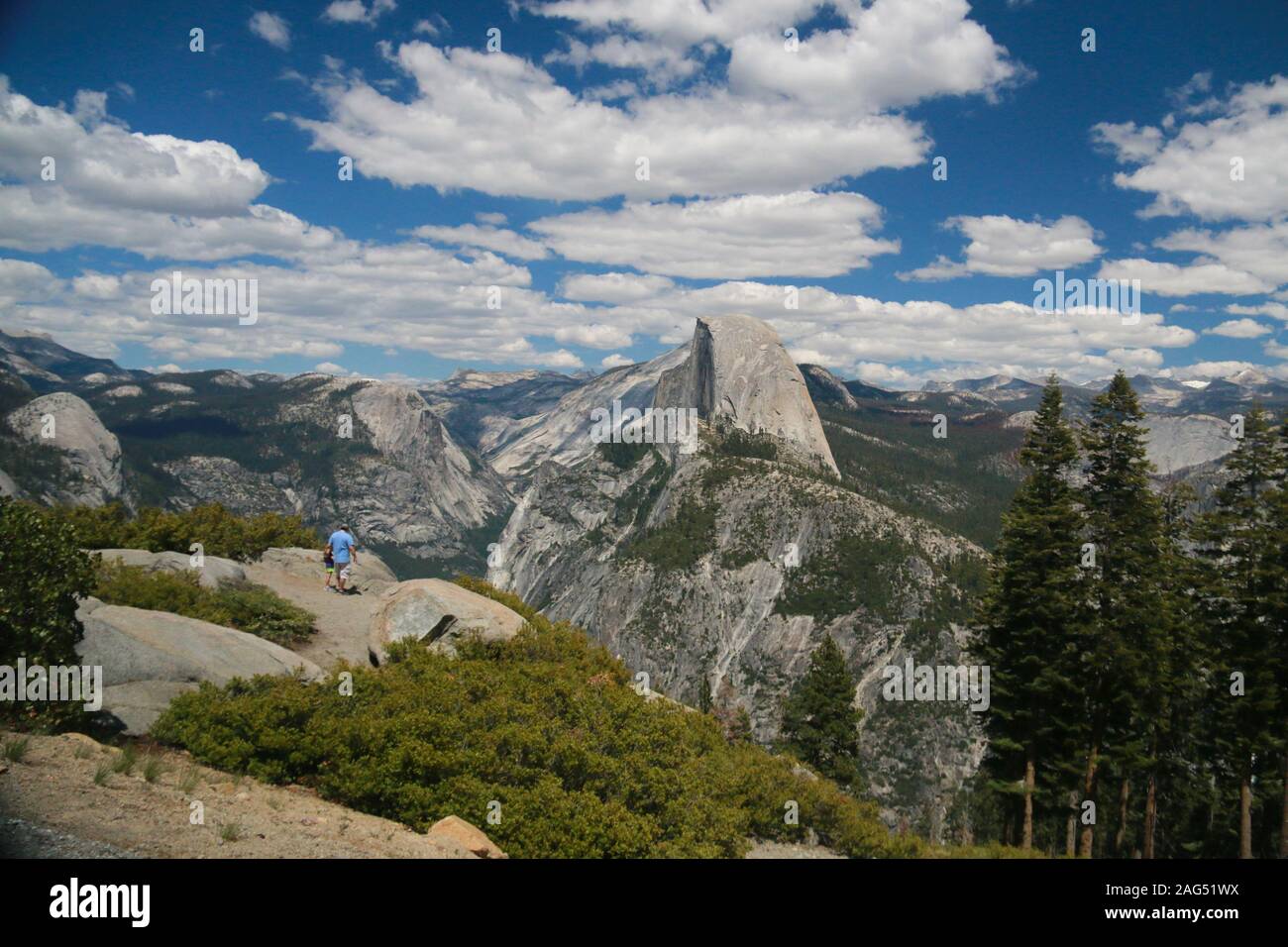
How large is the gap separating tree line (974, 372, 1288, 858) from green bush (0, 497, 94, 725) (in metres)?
27.6

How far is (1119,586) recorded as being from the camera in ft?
83.4

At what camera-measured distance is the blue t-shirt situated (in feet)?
88.5

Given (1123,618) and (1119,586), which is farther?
(1119,586)

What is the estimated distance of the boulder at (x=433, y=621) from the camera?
64.6 ft

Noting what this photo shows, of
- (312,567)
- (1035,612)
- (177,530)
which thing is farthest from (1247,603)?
(177,530)

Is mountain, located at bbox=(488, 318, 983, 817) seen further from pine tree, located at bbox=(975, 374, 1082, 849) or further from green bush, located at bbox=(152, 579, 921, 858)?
green bush, located at bbox=(152, 579, 921, 858)

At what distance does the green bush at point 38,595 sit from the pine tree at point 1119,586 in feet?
93.1

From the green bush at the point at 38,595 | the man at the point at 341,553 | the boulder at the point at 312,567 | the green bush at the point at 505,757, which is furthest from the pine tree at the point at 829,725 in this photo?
the green bush at the point at 38,595

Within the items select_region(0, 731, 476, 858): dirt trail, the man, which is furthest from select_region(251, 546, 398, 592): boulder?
select_region(0, 731, 476, 858): dirt trail

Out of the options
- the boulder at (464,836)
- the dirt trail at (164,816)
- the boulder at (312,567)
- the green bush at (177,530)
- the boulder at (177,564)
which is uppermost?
the green bush at (177,530)

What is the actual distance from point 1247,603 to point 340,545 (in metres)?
32.3

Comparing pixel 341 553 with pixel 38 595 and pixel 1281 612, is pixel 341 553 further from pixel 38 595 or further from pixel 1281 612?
pixel 1281 612

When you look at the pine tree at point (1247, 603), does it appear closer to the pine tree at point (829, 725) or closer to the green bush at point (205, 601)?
the pine tree at point (829, 725)

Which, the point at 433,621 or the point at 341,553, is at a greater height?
the point at 341,553
